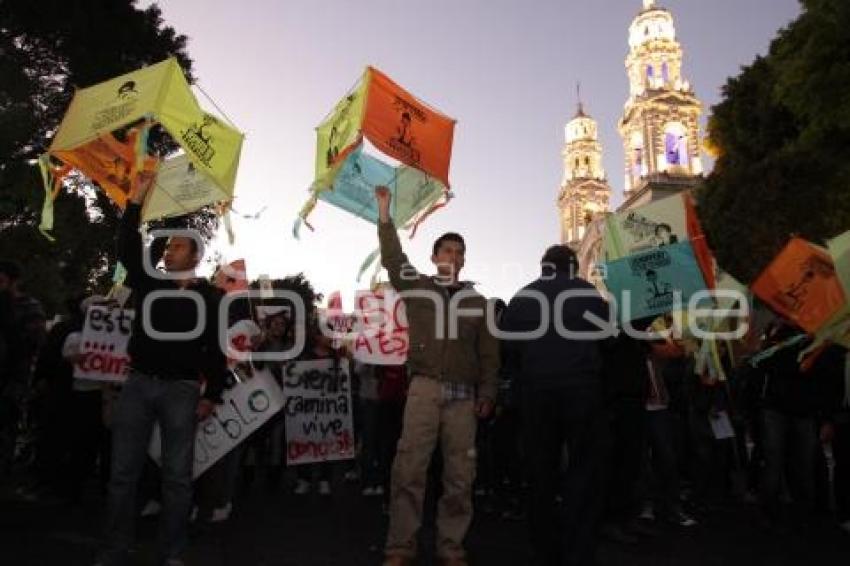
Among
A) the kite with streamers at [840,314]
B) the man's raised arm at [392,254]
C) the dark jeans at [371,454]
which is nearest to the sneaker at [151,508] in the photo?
the dark jeans at [371,454]

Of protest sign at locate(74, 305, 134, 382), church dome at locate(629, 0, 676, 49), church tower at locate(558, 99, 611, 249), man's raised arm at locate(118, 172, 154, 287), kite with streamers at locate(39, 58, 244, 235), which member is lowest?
protest sign at locate(74, 305, 134, 382)

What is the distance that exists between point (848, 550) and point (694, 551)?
4.15ft

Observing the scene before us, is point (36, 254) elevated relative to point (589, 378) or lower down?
elevated

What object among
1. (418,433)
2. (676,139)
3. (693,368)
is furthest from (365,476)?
(676,139)

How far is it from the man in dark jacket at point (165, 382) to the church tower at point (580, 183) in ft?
262

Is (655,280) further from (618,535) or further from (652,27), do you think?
(652,27)

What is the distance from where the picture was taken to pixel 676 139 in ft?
210

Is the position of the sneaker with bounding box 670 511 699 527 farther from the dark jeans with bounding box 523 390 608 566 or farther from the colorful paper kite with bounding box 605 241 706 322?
the dark jeans with bounding box 523 390 608 566

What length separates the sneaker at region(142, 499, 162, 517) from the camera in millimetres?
6262

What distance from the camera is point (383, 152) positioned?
6.59 metres

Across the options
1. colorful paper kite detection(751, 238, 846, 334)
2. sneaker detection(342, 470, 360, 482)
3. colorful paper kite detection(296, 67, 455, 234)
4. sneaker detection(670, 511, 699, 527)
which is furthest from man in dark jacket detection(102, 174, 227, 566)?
sneaker detection(342, 470, 360, 482)

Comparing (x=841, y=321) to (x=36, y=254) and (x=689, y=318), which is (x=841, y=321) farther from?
(x=36, y=254)

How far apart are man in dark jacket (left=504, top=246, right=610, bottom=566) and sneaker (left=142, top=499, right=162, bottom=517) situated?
3290mm

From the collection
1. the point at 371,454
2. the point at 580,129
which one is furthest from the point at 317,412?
the point at 580,129
